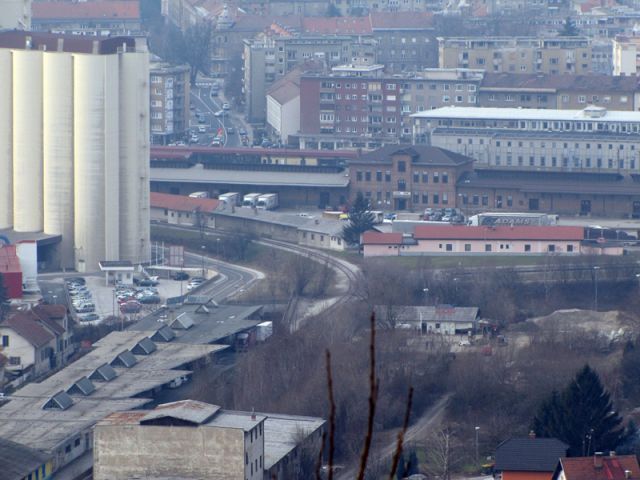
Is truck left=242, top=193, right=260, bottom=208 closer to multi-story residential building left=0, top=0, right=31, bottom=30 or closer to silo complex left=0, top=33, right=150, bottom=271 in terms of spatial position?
silo complex left=0, top=33, right=150, bottom=271

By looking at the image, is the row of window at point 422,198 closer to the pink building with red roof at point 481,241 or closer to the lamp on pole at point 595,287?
the pink building with red roof at point 481,241

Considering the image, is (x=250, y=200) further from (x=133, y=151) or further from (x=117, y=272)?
(x=117, y=272)

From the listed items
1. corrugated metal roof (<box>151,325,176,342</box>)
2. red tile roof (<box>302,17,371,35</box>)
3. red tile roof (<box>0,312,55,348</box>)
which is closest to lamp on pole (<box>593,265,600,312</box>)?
corrugated metal roof (<box>151,325,176,342</box>)

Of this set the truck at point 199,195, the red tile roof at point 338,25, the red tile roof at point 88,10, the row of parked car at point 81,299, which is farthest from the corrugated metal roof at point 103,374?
the red tile roof at point 88,10

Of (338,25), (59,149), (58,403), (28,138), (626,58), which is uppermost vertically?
(338,25)

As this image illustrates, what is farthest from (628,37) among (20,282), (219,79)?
(20,282)

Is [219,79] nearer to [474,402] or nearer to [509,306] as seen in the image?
[509,306]

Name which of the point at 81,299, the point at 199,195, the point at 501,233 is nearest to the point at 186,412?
the point at 81,299
